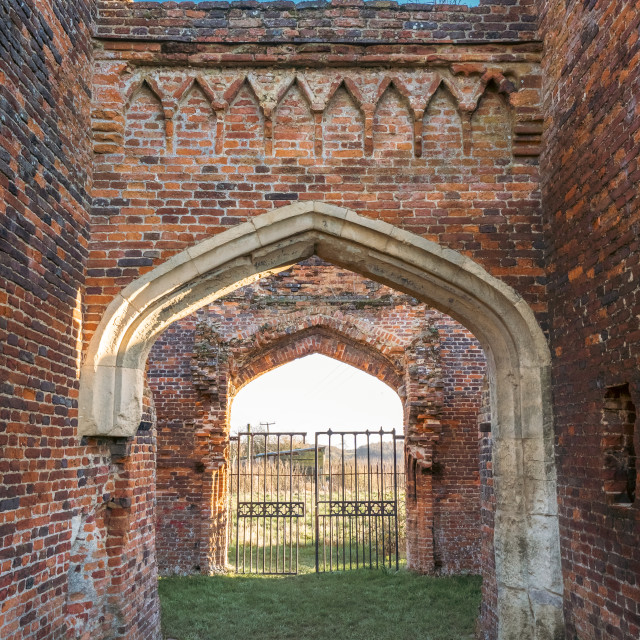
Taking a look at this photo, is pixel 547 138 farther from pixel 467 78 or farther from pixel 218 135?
pixel 218 135

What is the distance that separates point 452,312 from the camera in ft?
18.7

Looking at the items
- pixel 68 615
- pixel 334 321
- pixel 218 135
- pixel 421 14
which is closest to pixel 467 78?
pixel 421 14

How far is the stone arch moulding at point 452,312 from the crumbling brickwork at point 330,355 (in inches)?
224

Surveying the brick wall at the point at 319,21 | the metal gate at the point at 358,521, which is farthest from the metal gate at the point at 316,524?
the brick wall at the point at 319,21

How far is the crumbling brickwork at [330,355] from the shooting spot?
1098cm

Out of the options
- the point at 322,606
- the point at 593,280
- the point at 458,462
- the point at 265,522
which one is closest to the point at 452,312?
the point at 593,280

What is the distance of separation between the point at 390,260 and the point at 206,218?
1.66 m

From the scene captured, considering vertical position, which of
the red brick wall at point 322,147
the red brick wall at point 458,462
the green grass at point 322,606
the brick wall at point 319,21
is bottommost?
the green grass at point 322,606

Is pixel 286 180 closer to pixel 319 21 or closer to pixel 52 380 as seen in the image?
pixel 319 21

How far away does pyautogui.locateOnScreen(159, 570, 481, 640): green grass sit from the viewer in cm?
774

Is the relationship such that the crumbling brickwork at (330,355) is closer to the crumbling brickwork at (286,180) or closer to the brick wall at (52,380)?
the crumbling brickwork at (286,180)

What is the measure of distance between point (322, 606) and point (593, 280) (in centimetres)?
667

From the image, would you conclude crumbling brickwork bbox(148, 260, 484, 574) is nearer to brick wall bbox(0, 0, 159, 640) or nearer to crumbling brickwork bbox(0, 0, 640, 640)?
crumbling brickwork bbox(0, 0, 640, 640)

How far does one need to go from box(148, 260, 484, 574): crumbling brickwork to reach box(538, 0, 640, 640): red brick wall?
6.31 metres
